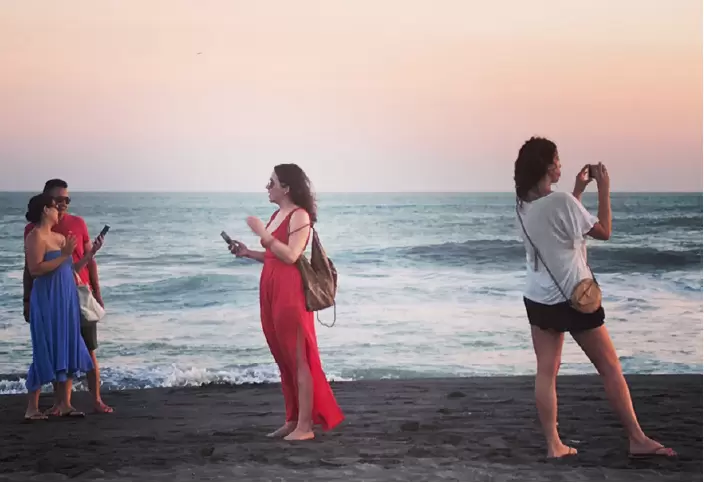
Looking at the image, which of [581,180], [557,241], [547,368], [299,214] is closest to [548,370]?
[547,368]

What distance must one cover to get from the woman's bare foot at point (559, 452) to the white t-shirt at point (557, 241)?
0.61 m

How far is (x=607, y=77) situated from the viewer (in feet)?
20.2

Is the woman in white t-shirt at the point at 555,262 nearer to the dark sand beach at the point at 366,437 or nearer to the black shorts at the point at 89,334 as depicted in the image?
the dark sand beach at the point at 366,437

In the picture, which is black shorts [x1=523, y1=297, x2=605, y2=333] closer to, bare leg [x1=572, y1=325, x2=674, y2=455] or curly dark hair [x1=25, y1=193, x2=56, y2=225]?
bare leg [x1=572, y1=325, x2=674, y2=455]

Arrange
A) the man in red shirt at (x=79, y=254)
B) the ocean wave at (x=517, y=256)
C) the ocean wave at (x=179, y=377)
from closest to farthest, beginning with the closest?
the man in red shirt at (x=79, y=254) → the ocean wave at (x=179, y=377) → the ocean wave at (x=517, y=256)

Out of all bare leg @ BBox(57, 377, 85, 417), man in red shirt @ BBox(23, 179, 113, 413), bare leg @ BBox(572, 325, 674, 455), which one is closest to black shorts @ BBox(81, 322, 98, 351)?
man in red shirt @ BBox(23, 179, 113, 413)

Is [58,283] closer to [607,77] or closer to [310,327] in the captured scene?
[310,327]

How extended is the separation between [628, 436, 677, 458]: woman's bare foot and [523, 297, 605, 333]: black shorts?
19.2 inches

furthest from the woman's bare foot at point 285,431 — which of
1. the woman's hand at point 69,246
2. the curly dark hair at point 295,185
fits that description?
the woman's hand at point 69,246

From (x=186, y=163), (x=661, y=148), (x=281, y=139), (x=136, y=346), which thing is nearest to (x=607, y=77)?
(x=661, y=148)

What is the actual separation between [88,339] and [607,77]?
132 inches

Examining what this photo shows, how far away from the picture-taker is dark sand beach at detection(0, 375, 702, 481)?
157 inches

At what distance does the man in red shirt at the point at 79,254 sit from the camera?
4.72 metres

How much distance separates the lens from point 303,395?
4.29 metres
